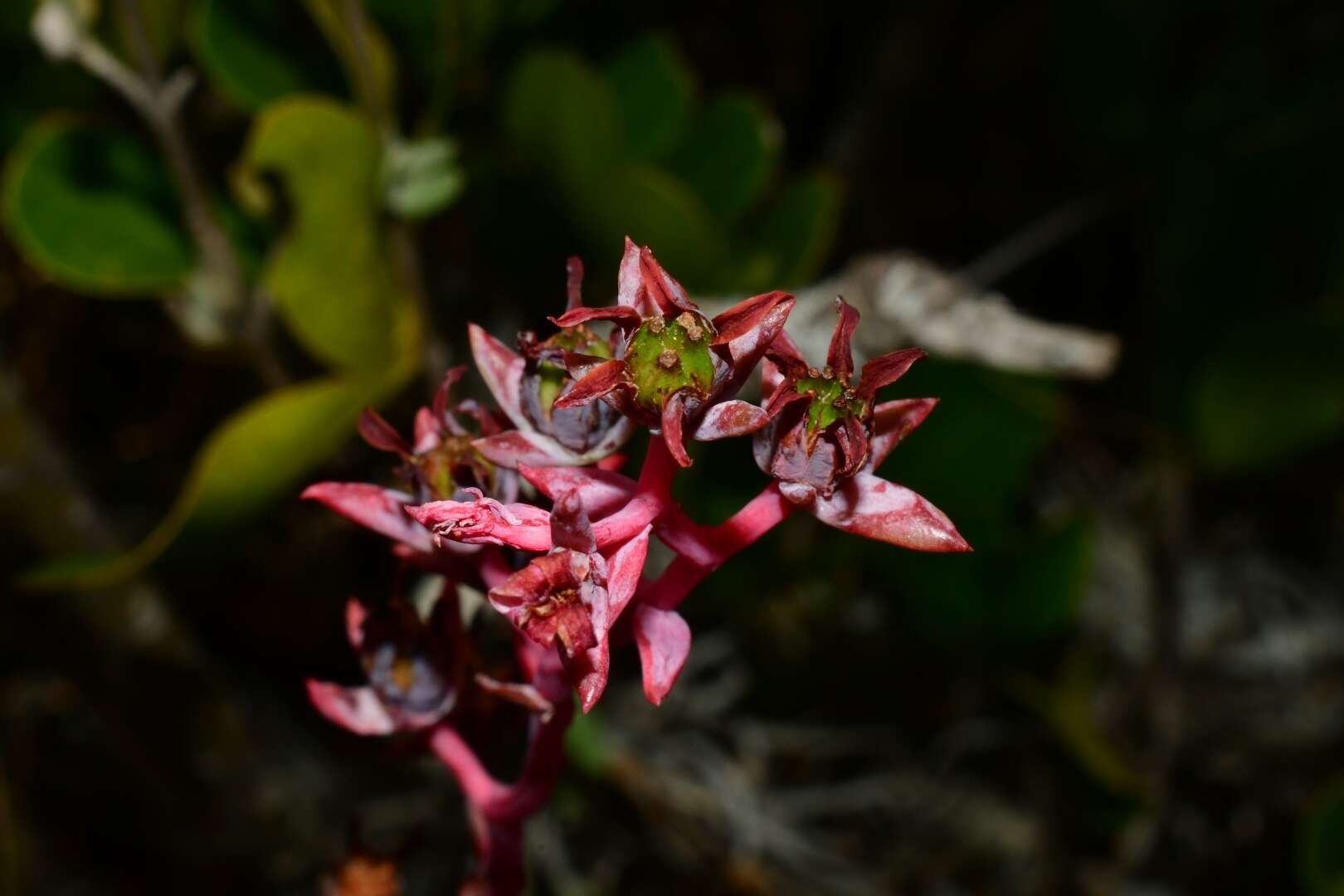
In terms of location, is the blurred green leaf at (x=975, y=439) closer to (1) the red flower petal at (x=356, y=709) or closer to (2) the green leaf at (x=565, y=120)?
(2) the green leaf at (x=565, y=120)

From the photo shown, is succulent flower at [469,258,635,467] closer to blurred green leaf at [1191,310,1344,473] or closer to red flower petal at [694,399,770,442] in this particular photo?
red flower petal at [694,399,770,442]

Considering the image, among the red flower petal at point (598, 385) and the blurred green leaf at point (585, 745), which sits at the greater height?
the red flower petal at point (598, 385)

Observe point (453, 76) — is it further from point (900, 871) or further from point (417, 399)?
point (900, 871)

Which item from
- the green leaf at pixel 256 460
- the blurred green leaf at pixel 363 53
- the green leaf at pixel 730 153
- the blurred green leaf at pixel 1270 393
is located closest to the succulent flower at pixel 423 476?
the green leaf at pixel 256 460

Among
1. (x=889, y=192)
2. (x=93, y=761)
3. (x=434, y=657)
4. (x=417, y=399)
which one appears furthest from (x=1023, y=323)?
(x=93, y=761)

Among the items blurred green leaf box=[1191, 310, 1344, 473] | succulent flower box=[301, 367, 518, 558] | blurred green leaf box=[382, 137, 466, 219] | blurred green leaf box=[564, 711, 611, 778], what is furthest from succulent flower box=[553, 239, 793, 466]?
blurred green leaf box=[1191, 310, 1344, 473]

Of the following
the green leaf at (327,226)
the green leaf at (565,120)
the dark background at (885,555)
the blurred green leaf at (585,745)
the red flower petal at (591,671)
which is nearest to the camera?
the red flower petal at (591,671)

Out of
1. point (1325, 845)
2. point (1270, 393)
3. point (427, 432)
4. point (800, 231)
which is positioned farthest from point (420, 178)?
point (1325, 845)
